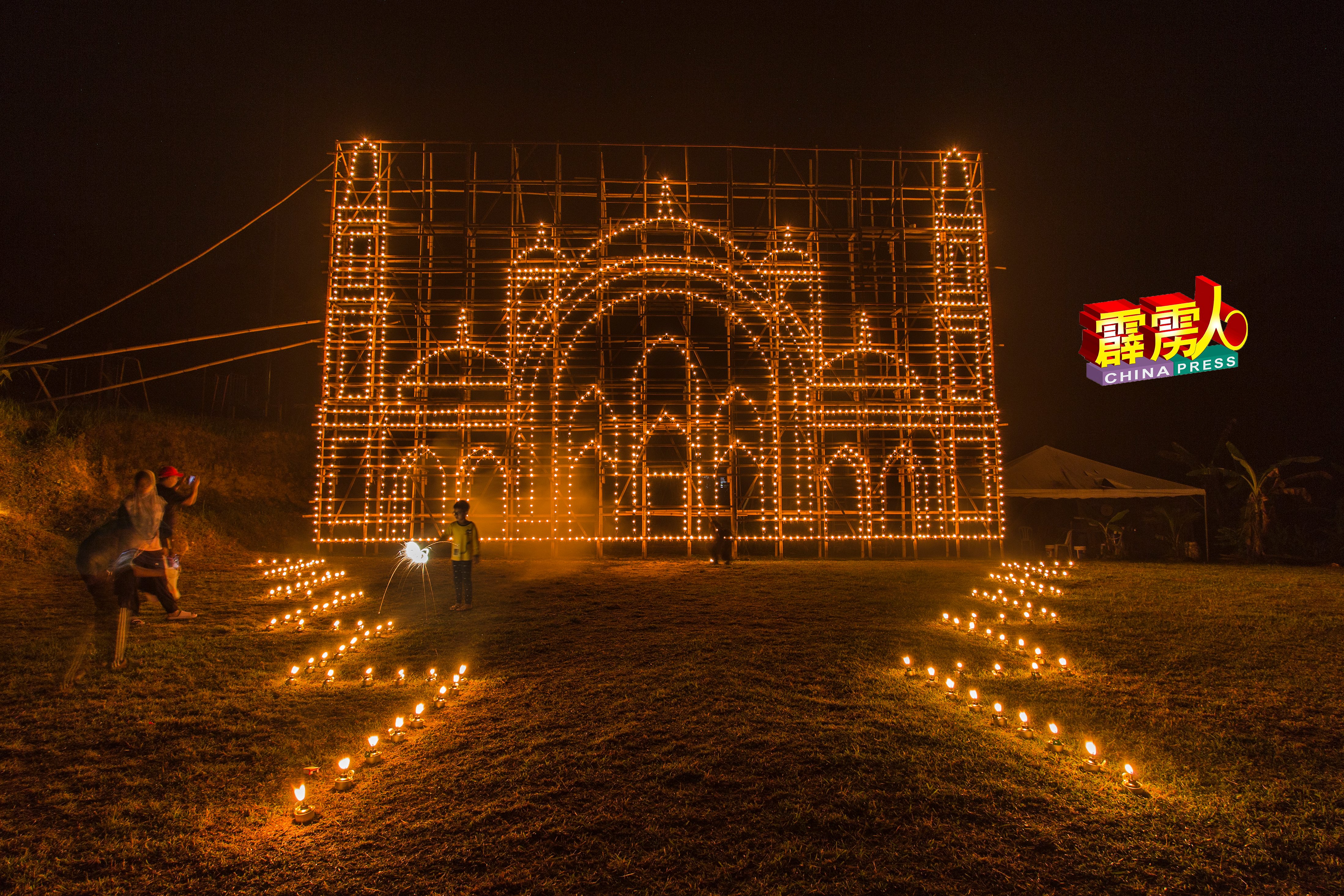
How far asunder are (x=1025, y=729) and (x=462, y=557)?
5.75m

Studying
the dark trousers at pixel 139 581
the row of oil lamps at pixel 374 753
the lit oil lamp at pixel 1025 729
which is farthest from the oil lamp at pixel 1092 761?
the dark trousers at pixel 139 581

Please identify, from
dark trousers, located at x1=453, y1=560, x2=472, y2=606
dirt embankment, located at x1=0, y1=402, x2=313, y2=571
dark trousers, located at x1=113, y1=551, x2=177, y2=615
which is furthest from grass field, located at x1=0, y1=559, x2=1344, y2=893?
dirt embankment, located at x1=0, y1=402, x2=313, y2=571

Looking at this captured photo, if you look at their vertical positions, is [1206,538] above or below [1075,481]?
below

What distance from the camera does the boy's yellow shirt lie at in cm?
759

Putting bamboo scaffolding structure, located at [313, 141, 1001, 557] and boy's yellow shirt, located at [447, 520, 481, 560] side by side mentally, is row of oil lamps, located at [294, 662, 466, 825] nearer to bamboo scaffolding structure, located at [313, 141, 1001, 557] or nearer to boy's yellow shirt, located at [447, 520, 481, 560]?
boy's yellow shirt, located at [447, 520, 481, 560]

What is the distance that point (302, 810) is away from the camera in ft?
10.5

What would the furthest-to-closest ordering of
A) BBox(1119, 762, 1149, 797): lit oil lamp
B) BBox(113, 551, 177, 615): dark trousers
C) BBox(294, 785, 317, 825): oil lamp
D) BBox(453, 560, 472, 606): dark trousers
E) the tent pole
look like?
the tent pole, BBox(453, 560, 472, 606): dark trousers, BBox(113, 551, 177, 615): dark trousers, BBox(1119, 762, 1149, 797): lit oil lamp, BBox(294, 785, 317, 825): oil lamp

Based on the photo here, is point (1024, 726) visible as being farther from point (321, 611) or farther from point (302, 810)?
point (321, 611)

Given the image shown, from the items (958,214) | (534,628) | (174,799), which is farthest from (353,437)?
(958,214)

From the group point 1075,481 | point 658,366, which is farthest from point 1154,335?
point 658,366

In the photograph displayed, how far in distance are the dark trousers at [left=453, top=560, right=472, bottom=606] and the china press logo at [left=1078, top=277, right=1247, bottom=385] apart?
13324mm

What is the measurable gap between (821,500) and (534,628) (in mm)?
7641

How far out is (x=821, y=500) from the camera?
12930 mm

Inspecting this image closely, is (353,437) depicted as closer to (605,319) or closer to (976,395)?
(605,319)
